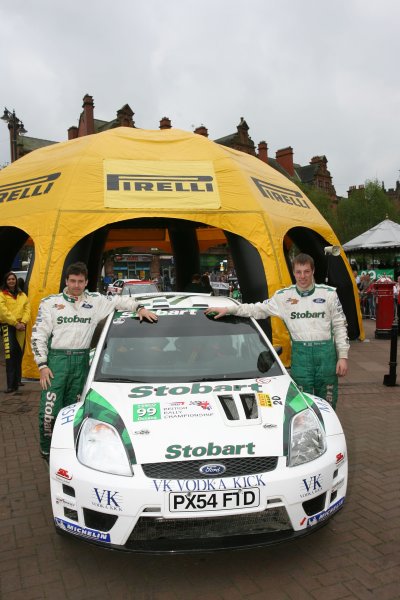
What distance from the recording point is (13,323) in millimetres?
7812

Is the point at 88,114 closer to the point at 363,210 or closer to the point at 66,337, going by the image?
the point at 363,210

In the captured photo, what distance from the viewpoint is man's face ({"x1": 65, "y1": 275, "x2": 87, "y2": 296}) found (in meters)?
4.63

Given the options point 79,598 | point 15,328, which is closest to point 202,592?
point 79,598

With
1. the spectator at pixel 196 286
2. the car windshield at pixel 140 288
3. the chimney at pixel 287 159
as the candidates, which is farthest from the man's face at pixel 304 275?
the chimney at pixel 287 159

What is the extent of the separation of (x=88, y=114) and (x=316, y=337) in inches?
1927

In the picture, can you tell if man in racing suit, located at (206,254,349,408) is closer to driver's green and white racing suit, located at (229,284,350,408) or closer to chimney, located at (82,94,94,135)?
driver's green and white racing suit, located at (229,284,350,408)

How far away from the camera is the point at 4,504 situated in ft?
13.4

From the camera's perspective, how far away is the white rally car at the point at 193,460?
2764 millimetres

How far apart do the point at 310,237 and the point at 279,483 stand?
988cm

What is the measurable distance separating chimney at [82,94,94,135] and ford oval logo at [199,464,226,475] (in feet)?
163

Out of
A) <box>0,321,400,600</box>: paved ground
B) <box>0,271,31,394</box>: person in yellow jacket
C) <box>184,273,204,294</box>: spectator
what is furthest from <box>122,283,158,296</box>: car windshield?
<box>0,321,400,600</box>: paved ground

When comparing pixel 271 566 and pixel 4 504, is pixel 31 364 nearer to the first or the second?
pixel 4 504

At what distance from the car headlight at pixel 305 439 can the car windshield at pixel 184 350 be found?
0.63 m

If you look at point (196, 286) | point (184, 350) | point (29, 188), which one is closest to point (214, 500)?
point (184, 350)
